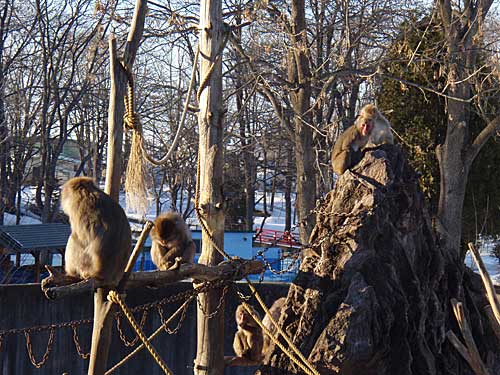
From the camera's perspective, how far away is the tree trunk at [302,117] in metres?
11.1

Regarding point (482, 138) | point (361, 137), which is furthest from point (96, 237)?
point (482, 138)

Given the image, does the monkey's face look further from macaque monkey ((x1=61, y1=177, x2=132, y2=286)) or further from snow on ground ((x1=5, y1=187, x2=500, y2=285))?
snow on ground ((x1=5, y1=187, x2=500, y2=285))

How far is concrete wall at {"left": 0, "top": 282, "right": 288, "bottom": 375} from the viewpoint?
9.04m

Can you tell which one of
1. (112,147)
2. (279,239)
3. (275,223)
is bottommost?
(275,223)

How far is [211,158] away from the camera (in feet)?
18.9

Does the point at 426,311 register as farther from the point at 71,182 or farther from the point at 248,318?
the point at 71,182

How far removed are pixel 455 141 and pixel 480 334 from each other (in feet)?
20.3

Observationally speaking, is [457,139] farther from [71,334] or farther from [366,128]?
[71,334]

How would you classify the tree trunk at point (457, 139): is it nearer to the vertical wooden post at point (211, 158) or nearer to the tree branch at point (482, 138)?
the tree branch at point (482, 138)

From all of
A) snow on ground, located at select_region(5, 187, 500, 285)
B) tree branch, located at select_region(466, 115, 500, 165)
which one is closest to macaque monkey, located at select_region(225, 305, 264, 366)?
tree branch, located at select_region(466, 115, 500, 165)

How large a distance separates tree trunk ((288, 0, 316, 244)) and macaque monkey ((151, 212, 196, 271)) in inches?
128

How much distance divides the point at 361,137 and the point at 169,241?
2.43 metres

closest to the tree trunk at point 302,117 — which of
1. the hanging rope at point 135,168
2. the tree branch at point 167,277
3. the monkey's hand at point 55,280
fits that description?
→ the tree branch at point 167,277

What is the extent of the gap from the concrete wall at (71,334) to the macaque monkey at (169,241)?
39.7 inches
